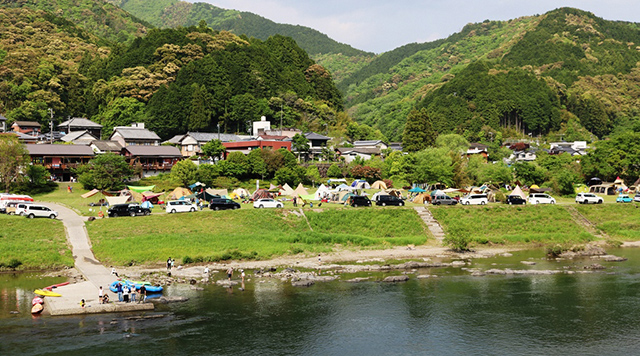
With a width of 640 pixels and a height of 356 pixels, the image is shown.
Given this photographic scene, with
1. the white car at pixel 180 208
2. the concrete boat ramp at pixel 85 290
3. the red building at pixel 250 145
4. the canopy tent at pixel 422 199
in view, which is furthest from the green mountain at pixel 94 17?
the concrete boat ramp at pixel 85 290

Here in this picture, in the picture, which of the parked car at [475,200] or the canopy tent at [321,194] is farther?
the canopy tent at [321,194]

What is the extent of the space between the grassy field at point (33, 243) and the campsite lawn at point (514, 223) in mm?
30201

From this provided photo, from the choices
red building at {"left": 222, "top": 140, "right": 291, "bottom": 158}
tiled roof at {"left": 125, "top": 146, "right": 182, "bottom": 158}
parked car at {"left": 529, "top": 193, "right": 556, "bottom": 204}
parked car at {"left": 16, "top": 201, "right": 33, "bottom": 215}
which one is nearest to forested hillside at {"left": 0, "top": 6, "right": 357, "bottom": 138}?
red building at {"left": 222, "top": 140, "right": 291, "bottom": 158}

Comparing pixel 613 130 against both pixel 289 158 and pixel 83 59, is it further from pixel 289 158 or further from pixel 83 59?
pixel 83 59

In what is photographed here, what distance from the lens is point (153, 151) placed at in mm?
70125

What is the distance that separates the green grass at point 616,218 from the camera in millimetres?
49156

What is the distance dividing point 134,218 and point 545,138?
11029 centimetres

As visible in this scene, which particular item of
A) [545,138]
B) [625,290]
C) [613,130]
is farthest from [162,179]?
[613,130]

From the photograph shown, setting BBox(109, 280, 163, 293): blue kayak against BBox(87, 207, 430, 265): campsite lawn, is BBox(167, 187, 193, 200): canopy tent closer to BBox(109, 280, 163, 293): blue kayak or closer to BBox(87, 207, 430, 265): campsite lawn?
BBox(87, 207, 430, 265): campsite lawn

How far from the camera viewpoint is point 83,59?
371 ft

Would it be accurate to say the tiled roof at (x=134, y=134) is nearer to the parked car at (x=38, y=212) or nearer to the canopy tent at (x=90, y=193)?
the canopy tent at (x=90, y=193)

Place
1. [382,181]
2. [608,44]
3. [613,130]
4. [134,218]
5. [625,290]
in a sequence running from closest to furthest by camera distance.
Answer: [625,290], [134,218], [382,181], [613,130], [608,44]

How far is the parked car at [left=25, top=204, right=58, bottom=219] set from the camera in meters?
41.1

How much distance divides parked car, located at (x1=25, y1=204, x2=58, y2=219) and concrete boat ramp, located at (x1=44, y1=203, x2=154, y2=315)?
2793 mm
